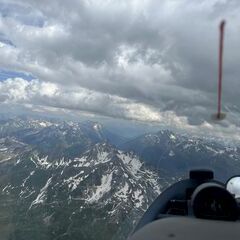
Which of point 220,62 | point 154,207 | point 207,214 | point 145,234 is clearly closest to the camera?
point 145,234

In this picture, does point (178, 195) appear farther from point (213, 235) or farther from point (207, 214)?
point (213, 235)

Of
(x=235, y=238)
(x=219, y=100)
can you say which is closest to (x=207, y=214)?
(x=235, y=238)

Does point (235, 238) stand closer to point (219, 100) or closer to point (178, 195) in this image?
point (219, 100)

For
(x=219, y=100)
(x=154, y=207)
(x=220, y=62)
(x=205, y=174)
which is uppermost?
(x=220, y=62)

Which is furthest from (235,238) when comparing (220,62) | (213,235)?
(220,62)

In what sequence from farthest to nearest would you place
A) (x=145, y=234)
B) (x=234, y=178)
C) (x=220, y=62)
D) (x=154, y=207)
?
(x=234, y=178), (x=154, y=207), (x=220, y=62), (x=145, y=234)

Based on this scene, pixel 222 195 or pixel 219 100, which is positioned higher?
pixel 219 100

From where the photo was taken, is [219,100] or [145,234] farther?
[219,100]

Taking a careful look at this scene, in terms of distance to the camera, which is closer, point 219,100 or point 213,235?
point 213,235

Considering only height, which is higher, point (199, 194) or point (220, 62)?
point (220, 62)
